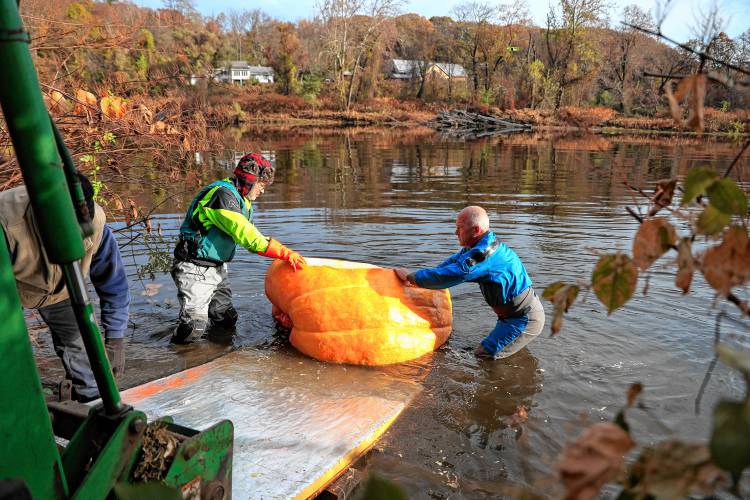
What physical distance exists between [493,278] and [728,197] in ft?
13.9

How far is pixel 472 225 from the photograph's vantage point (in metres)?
5.08

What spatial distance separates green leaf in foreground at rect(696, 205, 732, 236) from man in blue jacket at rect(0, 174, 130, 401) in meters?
2.77

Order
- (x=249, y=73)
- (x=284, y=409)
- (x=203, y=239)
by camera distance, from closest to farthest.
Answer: (x=284, y=409), (x=203, y=239), (x=249, y=73)

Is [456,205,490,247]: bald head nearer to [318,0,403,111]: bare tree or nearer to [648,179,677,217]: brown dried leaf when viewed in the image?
[648,179,677,217]: brown dried leaf

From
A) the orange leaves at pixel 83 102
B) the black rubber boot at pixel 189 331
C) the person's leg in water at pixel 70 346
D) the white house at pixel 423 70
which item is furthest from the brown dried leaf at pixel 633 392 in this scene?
the white house at pixel 423 70

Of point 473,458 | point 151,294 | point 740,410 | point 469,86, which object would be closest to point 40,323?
point 151,294

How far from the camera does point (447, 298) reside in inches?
223

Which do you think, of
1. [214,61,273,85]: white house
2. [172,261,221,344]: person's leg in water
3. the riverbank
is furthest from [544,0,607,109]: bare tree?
[172,261,221,344]: person's leg in water

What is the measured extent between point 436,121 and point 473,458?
160ft

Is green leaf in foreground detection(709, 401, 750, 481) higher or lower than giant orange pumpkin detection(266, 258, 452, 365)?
higher

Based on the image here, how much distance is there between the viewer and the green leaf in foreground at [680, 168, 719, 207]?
0.97 meters

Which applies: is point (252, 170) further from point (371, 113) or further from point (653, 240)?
point (371, 113)

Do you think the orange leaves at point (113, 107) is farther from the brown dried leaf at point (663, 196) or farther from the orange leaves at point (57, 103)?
the brown dried leaf at point (663, 196)

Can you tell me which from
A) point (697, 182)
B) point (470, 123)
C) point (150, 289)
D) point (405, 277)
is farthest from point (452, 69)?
point (697, 182)
